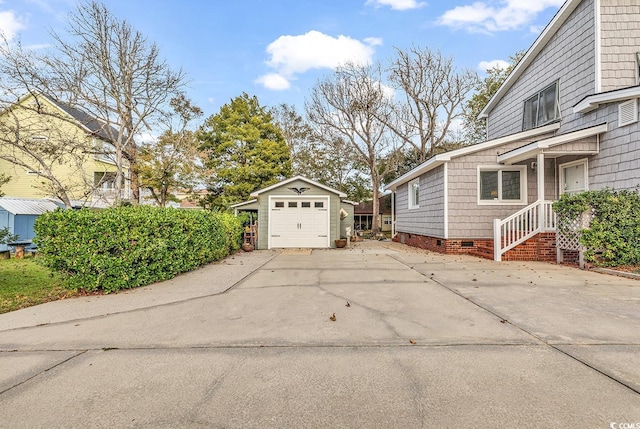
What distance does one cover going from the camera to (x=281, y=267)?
858 cm

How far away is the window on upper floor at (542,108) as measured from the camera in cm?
1090

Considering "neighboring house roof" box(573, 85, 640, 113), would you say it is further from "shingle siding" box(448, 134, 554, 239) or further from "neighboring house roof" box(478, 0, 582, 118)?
"neighboring house roof" box(478, 0, 582, 118)

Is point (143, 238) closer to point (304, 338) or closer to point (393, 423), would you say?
point (304, 338)

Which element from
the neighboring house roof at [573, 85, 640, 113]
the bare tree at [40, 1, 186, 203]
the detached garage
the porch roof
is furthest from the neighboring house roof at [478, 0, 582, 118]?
the bare tree at [40, 1, 186, 203]

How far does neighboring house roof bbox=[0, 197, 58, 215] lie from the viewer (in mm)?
13281

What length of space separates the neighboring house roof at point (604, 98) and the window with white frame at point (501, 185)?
7.53ft

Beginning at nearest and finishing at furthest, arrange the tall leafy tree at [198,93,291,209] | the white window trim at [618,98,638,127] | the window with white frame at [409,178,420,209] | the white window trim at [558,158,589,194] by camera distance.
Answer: the white window trim at [618,98,638,127] < the white window trim at [558,158,589,194] < the window with white frame at [409,178,420,209] < the tall leafy tree at [198,93,291,209]

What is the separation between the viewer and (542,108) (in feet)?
37.9

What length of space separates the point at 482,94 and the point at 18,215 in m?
28.2

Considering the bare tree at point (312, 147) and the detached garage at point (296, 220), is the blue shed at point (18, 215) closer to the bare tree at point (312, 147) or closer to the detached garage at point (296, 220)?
the detached garage at point (296, 220)

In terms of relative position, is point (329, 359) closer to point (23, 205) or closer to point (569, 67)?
point (569, 67)

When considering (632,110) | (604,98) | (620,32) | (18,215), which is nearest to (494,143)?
(604,98)

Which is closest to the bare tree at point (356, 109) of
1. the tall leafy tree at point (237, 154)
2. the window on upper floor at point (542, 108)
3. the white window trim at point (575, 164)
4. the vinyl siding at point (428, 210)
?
the tall leafy tree at point (237, 154)

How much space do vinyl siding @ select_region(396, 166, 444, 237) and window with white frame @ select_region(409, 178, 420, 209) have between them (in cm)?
25
